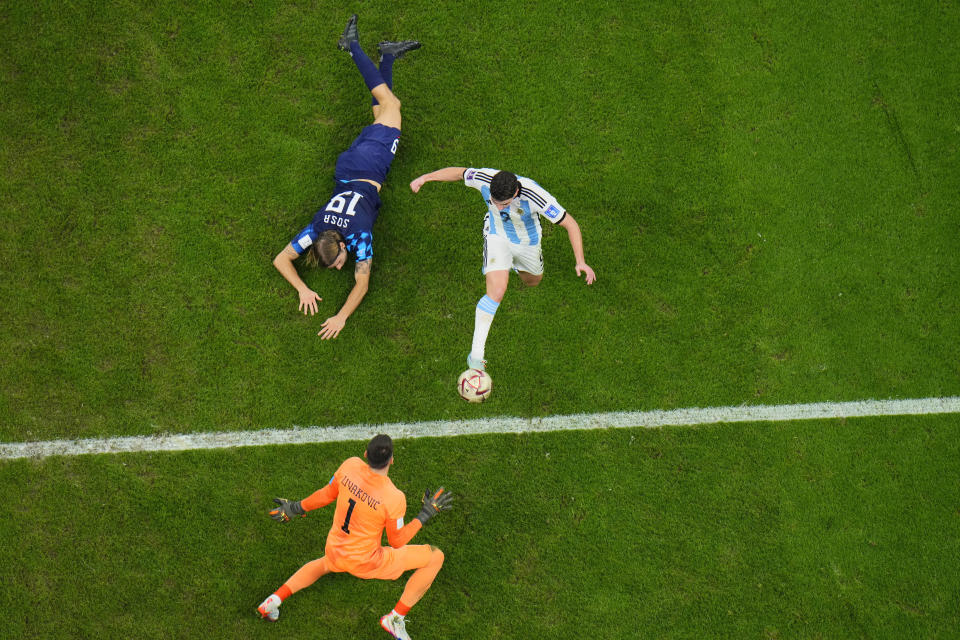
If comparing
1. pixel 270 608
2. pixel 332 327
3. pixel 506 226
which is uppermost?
pixel 506 226

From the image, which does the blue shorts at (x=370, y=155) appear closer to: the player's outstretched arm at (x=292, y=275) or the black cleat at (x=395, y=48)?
the black cleat at (x=395, y=48)

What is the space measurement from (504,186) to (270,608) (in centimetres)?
440

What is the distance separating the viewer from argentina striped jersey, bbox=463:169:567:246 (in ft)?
17.7

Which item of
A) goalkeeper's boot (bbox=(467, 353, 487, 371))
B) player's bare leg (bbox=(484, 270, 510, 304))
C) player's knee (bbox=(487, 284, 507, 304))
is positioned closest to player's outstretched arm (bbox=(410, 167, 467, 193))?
player's bare leg (bbox=(484, 270, 510, 304))

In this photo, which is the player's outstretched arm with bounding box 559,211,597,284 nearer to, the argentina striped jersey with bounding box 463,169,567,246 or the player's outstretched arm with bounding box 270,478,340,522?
the argentina striped jersey with bounding box 463,169,567,246

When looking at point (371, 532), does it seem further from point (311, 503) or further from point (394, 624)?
point (394, 624)

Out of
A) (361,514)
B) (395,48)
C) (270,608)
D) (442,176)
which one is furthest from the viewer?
(395,48)

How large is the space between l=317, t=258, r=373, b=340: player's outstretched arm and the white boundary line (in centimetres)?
101

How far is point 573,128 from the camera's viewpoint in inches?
273

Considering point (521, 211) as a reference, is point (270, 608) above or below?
below

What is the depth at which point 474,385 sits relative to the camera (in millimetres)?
5922

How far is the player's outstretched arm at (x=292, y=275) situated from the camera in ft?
21.2

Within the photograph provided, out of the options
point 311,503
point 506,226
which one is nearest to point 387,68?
point 506,226

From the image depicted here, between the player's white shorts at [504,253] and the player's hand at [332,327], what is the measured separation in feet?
5.38
